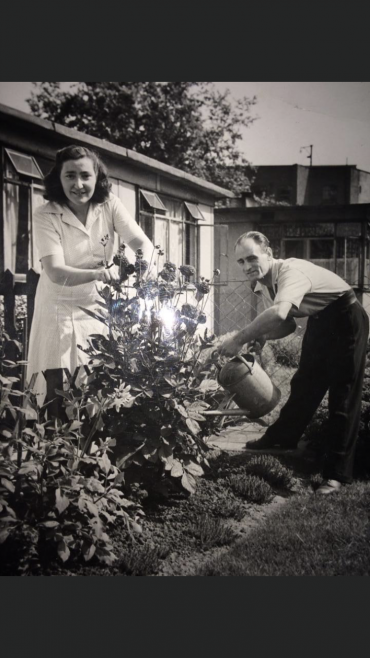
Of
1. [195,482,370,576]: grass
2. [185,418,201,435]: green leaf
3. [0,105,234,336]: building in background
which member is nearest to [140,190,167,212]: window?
[0,105,234,336]: building in background

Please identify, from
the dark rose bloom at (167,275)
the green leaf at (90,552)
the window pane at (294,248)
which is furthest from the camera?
the window pane at (294,248)

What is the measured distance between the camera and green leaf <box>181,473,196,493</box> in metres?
2.77

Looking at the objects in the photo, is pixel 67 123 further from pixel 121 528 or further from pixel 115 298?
pixel 121 528

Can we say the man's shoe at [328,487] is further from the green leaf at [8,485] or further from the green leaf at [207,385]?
the green leaf at [8,485]

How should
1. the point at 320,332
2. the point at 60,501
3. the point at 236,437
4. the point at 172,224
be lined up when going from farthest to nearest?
the point at 172,224
the point at 236,437
the point at 320,332
the point at 60,501

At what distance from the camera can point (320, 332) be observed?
3.02 meters

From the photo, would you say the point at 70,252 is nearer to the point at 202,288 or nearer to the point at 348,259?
the point at 202,288

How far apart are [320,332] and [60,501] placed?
66.7 inches

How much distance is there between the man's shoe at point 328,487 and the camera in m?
3.01

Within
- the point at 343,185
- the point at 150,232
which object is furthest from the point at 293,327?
the point at 150,232

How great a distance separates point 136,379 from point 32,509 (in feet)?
2.68

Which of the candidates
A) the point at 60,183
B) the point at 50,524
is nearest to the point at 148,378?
the point at 50,524

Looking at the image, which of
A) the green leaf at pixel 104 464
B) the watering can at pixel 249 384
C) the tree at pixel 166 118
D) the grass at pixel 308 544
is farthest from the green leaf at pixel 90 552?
the tree at pixel 166 118

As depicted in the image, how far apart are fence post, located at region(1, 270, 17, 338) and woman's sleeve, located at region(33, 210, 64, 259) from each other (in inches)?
9.0
